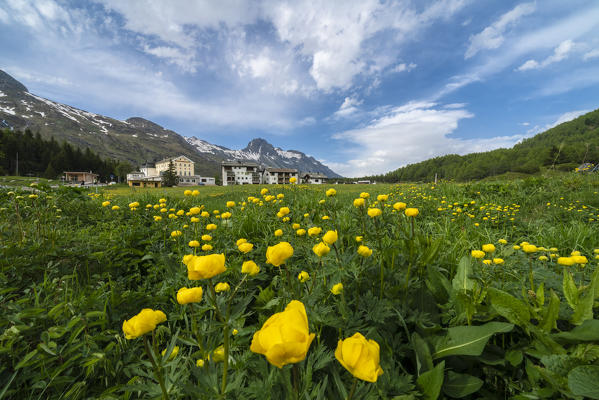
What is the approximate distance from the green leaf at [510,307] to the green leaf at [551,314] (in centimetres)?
6

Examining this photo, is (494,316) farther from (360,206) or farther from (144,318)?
(144,318)

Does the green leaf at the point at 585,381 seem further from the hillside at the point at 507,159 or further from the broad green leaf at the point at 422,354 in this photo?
the hillside at the point at 507,159

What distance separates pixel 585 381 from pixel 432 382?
21.2 inches

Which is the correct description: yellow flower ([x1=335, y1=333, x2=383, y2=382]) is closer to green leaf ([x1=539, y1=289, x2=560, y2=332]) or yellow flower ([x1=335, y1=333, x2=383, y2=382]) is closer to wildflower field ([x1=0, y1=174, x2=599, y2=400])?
wildflower field ([x1=0, y1=174, x2=599, y2=400])

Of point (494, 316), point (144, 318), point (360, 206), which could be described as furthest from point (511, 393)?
point (144, 318)

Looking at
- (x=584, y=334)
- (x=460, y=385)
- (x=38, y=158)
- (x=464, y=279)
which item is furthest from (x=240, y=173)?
(x=584, y=334)

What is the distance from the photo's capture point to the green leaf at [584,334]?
1043 mm

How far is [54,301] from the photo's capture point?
1.58 meters

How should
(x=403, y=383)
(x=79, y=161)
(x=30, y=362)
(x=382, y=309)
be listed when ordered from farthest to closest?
(x=79, y=161), (x=382, y=309), (x=30, y=362), (x=403, y=383)

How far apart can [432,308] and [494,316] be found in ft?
1.06

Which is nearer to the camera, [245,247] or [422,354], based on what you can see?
[422,354]

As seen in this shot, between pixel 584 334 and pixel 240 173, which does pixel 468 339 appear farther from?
pixel 240 173

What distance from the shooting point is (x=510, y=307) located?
124 cm

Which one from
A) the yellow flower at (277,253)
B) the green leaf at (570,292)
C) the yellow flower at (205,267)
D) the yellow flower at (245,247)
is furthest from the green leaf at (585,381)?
the yellow flower at (245,247)
